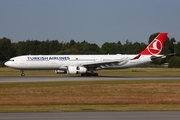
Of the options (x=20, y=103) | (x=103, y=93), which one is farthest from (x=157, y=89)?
(x=20, y=103)

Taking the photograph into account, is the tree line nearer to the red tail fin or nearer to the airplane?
the red tail fin

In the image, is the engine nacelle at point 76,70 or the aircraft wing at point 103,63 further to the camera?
the aircraft wing at point 103,63

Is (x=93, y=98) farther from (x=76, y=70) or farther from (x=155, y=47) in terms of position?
(x=155, y=47)

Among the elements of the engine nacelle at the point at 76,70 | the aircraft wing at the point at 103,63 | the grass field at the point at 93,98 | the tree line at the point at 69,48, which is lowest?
the grass field at the point at 93,98

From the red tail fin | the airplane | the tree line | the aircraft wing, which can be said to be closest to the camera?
the aircraft wing

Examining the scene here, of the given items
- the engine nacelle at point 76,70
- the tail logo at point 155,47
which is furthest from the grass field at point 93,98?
the tail logo at point 155,47

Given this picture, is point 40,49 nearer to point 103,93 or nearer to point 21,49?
point 21,49

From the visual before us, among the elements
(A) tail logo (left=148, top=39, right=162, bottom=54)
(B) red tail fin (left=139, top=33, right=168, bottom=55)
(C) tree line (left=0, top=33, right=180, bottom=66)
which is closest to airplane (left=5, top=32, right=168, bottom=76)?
(B) red tail fin (left=139, top=33, right=168, bottom=55)

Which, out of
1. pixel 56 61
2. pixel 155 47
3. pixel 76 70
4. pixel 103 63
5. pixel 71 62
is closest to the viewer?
pixel 76 70

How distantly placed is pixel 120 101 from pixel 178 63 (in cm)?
7271

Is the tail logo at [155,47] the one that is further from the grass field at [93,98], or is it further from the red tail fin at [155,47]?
the grass field at [93,98]

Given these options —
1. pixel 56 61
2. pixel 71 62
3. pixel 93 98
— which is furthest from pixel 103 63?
pixel 93 98

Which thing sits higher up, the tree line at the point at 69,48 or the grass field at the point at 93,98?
the tree line at the point at 69,48

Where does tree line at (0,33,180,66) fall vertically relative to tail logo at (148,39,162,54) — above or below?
above
